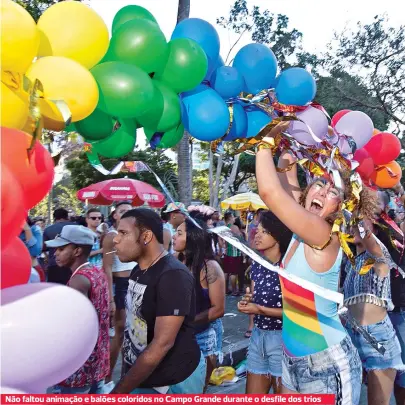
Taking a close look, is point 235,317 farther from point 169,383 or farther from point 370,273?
point 169,383

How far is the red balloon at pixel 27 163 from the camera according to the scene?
165 centimetres

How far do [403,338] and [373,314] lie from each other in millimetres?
918

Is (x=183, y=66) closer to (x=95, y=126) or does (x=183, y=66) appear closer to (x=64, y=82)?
(x=95, y=126)

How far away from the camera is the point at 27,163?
5.65ft

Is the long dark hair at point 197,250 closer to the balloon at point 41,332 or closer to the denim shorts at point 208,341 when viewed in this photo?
the denim shorts at point 208,341

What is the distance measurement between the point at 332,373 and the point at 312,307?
1.00 ft

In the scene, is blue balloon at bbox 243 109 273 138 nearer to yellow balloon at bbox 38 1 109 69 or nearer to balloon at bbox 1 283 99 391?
yellow balloon at bbox 38 1 109 69

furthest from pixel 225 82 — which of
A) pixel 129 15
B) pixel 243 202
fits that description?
pixel 243 202

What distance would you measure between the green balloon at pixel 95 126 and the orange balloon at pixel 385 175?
2.27 metres

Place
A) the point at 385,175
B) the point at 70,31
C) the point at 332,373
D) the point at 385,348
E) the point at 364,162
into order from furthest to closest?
the point at 385,175 < the point at 364,162 < the point at 385,348 < the point at 332,373 < the point at 70,31

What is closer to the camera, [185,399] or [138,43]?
[185,399]

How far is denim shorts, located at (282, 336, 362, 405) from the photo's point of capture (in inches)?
95.3

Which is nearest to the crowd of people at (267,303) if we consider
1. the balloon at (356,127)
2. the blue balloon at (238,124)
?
the blue balloon at (238,124)

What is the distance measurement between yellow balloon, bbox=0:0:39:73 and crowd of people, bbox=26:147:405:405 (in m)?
0.87
